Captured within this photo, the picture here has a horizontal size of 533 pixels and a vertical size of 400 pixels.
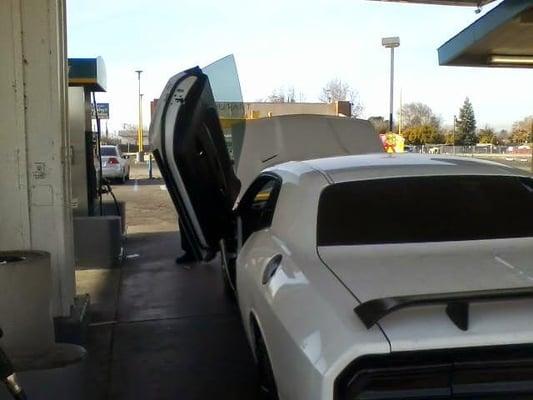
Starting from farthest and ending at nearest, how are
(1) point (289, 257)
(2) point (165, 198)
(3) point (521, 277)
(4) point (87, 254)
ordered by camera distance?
(2) point (165, 198) → (4) point (87, 254) → (1) point (289, 257) → (3) point (521, 277)

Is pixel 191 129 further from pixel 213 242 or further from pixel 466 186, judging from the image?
pixel 466 186

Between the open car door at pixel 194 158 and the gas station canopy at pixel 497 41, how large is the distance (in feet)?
20.4

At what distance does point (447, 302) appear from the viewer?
2.37 meters

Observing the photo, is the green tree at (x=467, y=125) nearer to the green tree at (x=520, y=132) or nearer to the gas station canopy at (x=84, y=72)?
the green tree at (x=520, y=132)

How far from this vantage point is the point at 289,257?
10.7 ft

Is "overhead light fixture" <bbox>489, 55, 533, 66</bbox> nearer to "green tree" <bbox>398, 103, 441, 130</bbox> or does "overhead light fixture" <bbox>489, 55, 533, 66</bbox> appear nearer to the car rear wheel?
the car rear wheel

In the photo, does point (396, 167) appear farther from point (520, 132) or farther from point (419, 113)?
point (520, 132)

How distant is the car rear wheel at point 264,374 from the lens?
126 inches

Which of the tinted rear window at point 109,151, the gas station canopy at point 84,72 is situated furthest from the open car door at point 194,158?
the tinted rear window at point 109,151

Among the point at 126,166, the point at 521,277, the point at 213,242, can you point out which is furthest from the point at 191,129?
the point at 126,166

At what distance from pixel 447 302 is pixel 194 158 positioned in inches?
112

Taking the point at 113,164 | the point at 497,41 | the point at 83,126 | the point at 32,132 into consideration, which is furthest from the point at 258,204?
the point at 113,164

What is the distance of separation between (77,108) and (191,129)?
171 inches

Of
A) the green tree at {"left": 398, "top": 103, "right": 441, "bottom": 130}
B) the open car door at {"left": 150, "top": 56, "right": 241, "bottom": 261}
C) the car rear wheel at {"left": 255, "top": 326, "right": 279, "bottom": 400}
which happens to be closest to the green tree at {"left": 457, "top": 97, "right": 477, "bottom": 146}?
the green tree at {"left": 398, "top": 103, "right": 441, "bottom": 130}
